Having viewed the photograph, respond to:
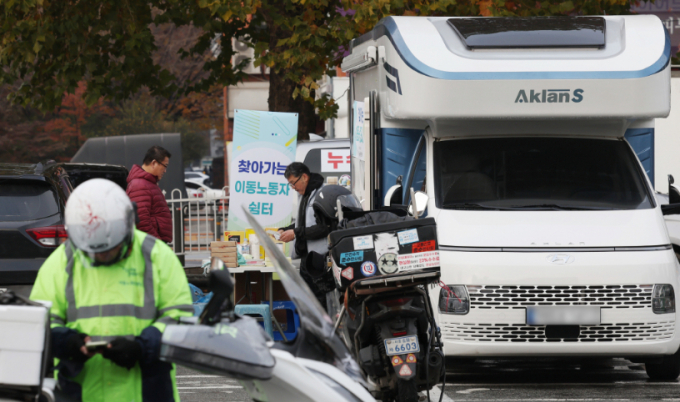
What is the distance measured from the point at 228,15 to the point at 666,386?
847 cm

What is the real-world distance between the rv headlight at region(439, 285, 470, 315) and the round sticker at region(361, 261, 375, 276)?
143cm

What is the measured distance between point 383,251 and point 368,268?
0.14 meters

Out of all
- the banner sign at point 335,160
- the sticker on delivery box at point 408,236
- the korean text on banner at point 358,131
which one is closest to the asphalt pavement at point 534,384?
the sticker on delivery box at point 408,236

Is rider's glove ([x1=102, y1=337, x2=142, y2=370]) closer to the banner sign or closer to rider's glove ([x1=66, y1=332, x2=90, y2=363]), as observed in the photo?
rider's glove ([x1=66, y1=332, x2=90, y2=363])

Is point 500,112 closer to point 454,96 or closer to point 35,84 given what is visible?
point 454,96

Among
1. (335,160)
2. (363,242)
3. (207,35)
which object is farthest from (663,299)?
(207,35)

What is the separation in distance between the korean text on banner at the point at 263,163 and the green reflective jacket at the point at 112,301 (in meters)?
8.59

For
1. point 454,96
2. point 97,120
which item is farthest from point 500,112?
point 97,120

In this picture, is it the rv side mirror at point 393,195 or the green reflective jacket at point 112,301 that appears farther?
the rv side mirror at point 393,195

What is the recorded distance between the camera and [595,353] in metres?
7.48

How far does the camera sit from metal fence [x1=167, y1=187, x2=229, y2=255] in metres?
16.3

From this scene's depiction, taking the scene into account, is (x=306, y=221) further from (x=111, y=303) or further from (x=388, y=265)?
(x=111, y=303)

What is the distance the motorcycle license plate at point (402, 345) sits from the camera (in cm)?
615

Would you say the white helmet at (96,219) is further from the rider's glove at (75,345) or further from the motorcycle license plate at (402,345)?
the motorcycle license plate at (402,345)
